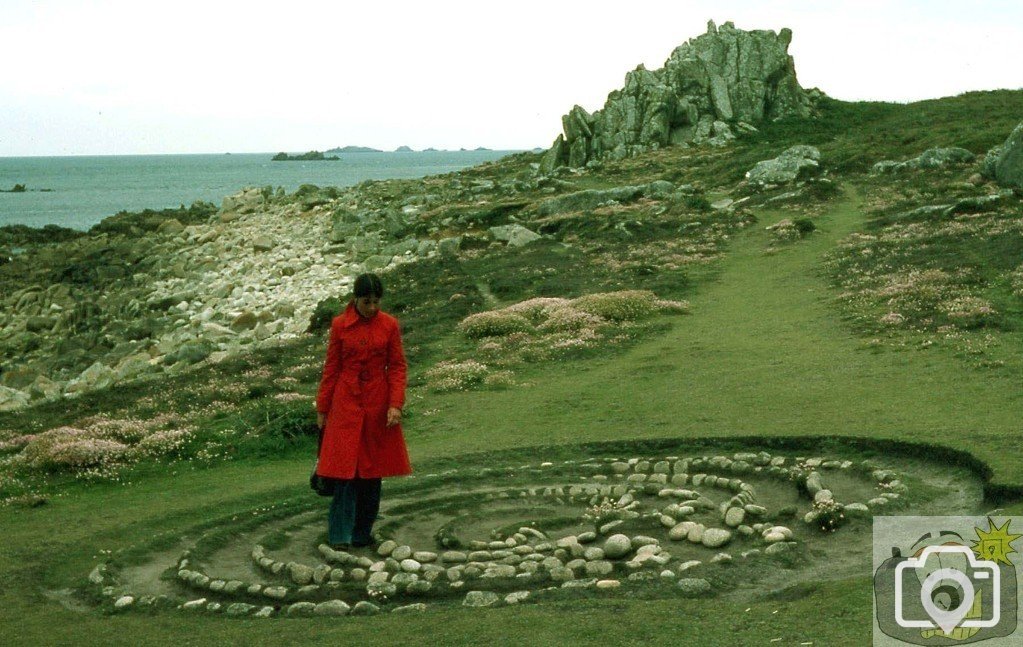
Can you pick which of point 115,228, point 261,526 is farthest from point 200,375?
point 115,228

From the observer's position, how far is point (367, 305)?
12.3 meters

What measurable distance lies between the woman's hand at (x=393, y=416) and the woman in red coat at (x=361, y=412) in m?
0.01

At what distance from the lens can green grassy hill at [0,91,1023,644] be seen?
9.91 meters

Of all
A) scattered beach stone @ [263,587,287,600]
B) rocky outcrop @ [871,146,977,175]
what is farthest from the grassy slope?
rocky outcrop @ [871,146,977,175]

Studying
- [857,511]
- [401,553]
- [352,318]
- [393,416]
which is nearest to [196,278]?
[352,318]

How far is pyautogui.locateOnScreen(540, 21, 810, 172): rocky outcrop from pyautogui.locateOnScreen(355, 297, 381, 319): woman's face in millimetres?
67962

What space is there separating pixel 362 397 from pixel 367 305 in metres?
1.03

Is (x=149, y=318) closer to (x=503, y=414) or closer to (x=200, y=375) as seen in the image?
(x=200, y=375)

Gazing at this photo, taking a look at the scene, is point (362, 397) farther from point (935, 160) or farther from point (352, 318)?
point (935, 160)

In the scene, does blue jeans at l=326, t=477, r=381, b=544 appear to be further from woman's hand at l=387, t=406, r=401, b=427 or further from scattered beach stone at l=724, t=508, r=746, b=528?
scattered beach stone at l=724, t=508, r=746, b=528

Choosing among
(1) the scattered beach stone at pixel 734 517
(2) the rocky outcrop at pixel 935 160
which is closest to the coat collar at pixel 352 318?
(1) the scattered beach stone at pixel 734 517

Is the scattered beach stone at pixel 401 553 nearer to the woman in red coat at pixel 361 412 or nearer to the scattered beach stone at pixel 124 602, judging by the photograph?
the woman in red coat at pixel 361 412

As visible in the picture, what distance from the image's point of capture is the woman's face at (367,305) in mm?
12305

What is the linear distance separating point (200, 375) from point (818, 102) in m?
73.4
